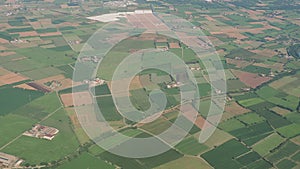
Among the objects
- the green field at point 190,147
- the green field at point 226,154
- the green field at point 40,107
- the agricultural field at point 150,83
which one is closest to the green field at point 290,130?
the agricultural field at point 150,83

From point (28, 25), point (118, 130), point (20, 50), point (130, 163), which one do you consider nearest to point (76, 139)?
point (118, 130)

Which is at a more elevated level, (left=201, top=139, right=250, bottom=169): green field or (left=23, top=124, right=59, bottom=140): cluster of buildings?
(left=23, top=124, right=59, bottom=140): cluster of buildings

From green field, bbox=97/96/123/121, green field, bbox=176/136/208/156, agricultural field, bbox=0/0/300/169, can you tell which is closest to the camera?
agricultural field, bbox=0/0/300/169

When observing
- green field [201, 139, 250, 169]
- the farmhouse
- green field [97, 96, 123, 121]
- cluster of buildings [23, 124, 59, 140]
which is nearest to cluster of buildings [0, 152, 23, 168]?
cluster of buildings [23, 124, 59, 140]

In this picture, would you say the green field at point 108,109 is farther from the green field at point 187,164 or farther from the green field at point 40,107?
the green field at point 187,164

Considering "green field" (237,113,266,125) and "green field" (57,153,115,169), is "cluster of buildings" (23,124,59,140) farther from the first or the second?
"green field" (237,113,266,125)

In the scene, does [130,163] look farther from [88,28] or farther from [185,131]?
[88,28]

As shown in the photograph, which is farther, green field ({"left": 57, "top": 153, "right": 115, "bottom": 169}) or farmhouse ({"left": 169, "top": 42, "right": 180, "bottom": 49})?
farmhouse ({"left": 169, "top": 42, "right": 180, "bottom": 49})
